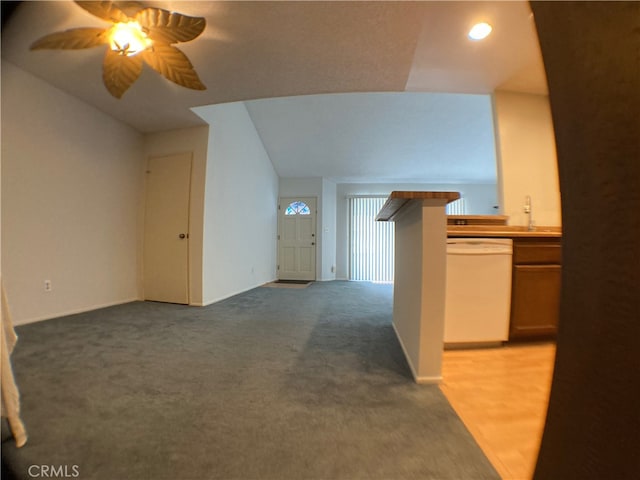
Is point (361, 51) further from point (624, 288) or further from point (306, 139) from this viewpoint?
point (306, 139)

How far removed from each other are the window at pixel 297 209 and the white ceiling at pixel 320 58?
214 centimetres

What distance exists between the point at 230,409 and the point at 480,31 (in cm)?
315

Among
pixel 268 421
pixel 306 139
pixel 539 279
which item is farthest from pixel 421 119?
pixel 268 421

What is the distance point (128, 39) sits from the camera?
4.91 feet

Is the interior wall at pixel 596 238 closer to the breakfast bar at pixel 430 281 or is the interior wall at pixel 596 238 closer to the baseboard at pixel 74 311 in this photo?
the breakfast bar at pixel 430 281

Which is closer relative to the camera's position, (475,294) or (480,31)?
(475,294)

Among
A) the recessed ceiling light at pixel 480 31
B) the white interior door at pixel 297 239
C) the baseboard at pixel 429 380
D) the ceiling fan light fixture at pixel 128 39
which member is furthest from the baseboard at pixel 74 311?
the recessed ceiling light at pixel 480 31

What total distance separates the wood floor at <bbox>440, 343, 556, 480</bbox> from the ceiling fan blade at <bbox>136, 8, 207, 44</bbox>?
244 cm

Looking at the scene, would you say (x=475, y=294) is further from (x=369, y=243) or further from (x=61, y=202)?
(x=369, y=243)

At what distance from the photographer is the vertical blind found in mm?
5723

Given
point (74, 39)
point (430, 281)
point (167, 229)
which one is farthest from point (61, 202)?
point (430, 281)

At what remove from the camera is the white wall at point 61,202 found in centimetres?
203

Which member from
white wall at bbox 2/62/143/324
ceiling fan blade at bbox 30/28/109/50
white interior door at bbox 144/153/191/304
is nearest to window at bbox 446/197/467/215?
white interior door at bbox 144/153/191/304

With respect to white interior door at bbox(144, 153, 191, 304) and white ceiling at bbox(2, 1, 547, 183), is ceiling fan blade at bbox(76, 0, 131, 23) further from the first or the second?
white interior door at bbox(144, 153, 191, 304)
